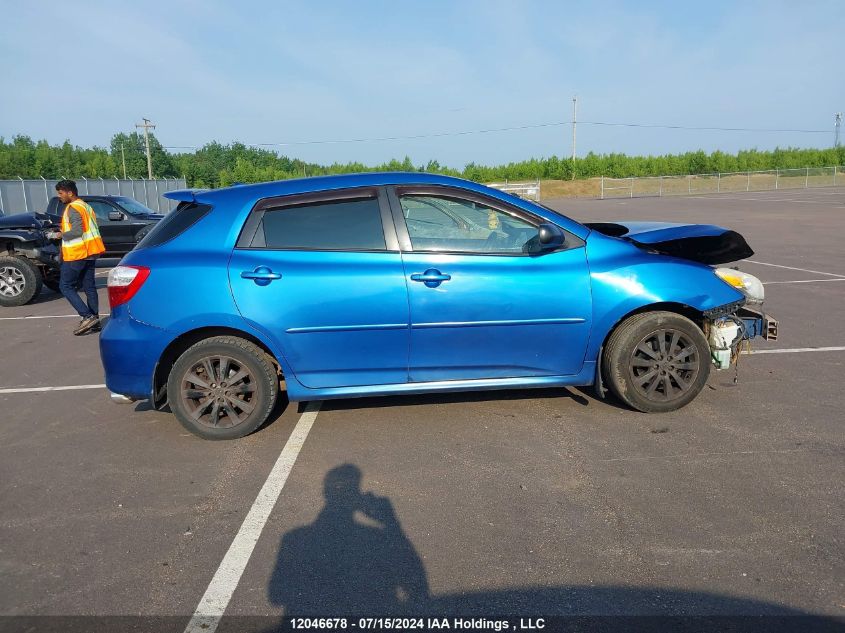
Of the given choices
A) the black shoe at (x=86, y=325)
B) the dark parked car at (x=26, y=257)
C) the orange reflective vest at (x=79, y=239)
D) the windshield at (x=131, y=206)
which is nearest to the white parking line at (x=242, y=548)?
the black shoe at (x=86, y=325)

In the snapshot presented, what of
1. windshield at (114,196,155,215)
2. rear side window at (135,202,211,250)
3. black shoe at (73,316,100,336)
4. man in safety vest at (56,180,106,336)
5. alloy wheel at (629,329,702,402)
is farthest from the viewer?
windshield at (114,196,155,215)

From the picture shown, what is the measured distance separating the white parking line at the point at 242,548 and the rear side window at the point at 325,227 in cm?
136

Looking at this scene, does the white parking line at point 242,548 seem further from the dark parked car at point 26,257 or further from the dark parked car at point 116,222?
the dark parked car at point 116,222

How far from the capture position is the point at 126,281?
4555mm

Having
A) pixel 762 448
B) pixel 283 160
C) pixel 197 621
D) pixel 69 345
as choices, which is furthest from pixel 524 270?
pixel 283 160

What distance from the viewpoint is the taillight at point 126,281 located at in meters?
4.53

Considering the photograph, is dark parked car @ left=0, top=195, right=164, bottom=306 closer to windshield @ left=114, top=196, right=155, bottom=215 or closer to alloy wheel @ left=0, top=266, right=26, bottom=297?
alloy wheel @ left=0, top=266, right=26, bottom=297

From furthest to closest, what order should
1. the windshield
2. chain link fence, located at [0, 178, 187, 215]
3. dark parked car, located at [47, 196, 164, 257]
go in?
1. chain link fence, located at [0, 178, 187, 215]
2. the windshield
3. dark parked car, located at [47, 196, 164, 257]

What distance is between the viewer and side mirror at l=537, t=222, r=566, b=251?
4.45 meters

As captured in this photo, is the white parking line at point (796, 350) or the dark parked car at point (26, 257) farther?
the dark parked car at point (26, 257)

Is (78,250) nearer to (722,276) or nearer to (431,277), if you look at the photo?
(431,277)

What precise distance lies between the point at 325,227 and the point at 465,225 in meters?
0.98

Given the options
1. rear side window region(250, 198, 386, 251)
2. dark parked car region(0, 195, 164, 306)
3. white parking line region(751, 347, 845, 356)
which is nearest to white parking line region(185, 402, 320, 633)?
rear side window region(250, 198, 386, 251)

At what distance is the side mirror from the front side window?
16 centimetres
